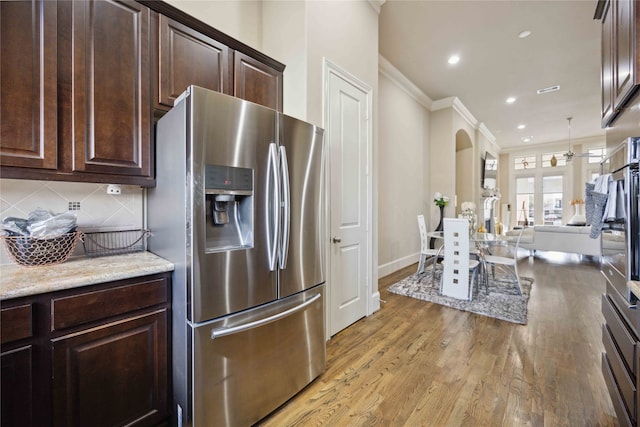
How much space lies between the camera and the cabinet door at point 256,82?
2039 mm

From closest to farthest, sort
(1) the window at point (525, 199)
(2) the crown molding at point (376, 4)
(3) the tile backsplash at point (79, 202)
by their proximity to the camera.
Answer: (3) the tile backsplash at point (79, 202) < (2) the crown molding at point (376, 4) < (1) the window at point (525, 199)

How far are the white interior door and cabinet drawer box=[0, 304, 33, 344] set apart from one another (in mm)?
1871

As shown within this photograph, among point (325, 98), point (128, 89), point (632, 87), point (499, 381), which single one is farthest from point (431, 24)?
point (499, 381)

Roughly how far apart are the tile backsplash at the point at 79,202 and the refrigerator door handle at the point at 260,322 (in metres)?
1.03

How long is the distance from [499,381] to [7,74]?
3.30 meters

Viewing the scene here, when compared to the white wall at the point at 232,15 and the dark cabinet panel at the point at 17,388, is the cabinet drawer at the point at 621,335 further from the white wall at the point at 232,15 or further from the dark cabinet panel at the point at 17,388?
the white wall at the point at 232,15

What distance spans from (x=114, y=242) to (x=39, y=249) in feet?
1.32

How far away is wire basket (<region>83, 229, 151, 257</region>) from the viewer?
1633 mm

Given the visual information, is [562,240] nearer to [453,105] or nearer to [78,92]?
[453,105]

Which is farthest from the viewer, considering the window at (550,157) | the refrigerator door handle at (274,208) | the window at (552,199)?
the window at (552,199)

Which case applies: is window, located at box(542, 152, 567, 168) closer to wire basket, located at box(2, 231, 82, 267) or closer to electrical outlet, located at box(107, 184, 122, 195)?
electrical outlet, located at box(107, 184, 122, 195)

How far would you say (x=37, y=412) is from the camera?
1064 mm

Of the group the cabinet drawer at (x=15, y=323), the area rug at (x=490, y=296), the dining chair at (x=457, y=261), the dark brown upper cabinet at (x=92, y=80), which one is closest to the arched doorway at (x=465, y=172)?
the area rug at (x=490, y=296)

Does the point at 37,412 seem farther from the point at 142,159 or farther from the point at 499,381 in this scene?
the point at 499,381
